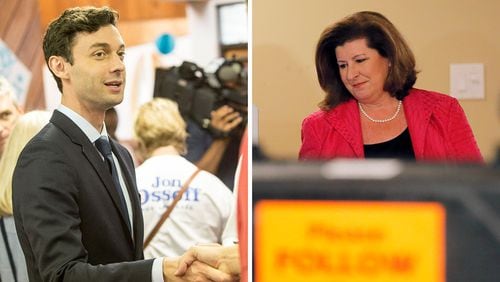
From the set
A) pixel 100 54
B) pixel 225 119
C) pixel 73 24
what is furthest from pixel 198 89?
pixel 73 24

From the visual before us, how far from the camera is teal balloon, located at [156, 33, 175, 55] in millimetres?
2654

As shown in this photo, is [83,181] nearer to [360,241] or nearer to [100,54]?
[100,54]

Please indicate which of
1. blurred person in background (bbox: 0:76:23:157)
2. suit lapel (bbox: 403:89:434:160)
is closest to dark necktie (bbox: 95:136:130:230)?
blurred person in background (bbox: 0:76:23:157)

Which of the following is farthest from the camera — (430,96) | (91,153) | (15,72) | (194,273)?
(15,72)

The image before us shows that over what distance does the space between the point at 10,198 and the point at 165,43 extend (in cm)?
64

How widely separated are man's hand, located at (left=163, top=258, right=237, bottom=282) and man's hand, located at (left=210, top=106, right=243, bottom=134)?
1.25 ft

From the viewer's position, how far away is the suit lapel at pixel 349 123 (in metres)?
2.39

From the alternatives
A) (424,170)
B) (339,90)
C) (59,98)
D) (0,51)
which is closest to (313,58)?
(339,90)

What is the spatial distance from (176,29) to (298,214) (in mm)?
656

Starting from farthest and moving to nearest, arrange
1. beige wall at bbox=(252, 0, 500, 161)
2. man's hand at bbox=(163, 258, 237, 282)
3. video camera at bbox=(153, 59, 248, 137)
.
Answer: video camera at bbox=(153, 59, 248, 137), man's hand at bbox=(163, 258, 237, 282), beige wall at bbox=(252, 0, 500, 161)

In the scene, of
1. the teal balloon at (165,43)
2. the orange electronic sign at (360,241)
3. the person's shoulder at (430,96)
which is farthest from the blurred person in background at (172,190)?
the person's shoulder at (430,96)

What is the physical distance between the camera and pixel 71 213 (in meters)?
2.55

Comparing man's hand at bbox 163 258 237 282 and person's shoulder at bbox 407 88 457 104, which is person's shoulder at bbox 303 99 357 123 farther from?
man's hand at bbox 163 258 237 282

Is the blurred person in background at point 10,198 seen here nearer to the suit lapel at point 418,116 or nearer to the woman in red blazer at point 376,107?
the woman in red blazer at point 376,107
